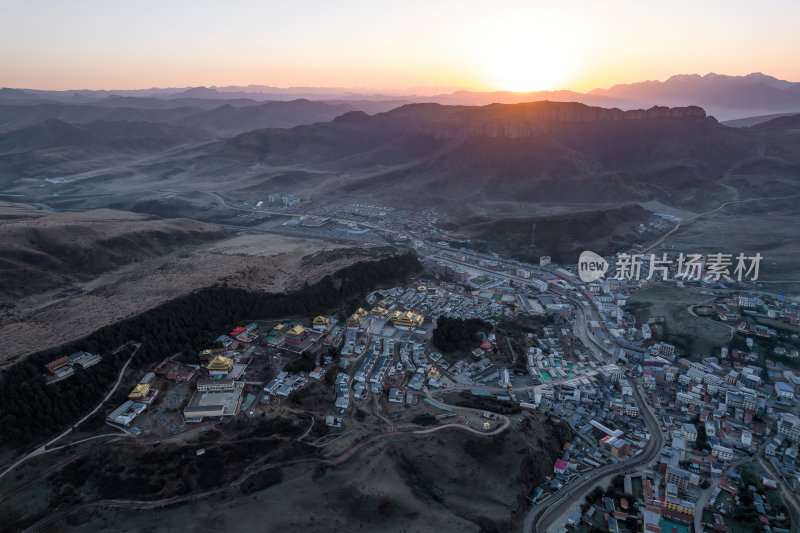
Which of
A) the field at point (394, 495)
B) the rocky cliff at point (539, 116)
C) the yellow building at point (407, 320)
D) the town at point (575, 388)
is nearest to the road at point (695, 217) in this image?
the town at point (575, 388)

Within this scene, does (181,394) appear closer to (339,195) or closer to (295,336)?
(295,336)

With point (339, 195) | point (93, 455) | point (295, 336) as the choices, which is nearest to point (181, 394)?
point (93, 455)

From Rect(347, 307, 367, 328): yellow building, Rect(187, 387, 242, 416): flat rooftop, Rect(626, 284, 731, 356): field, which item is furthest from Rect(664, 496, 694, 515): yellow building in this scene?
Rect(347, 307, 367, 328): yellow building

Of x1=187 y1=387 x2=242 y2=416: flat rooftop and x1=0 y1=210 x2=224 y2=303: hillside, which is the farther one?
x1=0 y1=210 x2=224 y2=303: hillside

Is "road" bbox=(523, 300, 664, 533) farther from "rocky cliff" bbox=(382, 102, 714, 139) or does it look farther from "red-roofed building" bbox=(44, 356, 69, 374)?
"rocky cliff" bbox=(382, 102, 714, 139)

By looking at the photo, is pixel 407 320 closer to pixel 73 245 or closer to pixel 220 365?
pixel 220 365

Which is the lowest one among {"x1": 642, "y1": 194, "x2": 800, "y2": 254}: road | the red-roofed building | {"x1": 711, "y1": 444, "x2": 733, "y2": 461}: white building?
{"x1": 711, "y1": 444, "x2": 733, "y2": 461}: white building
